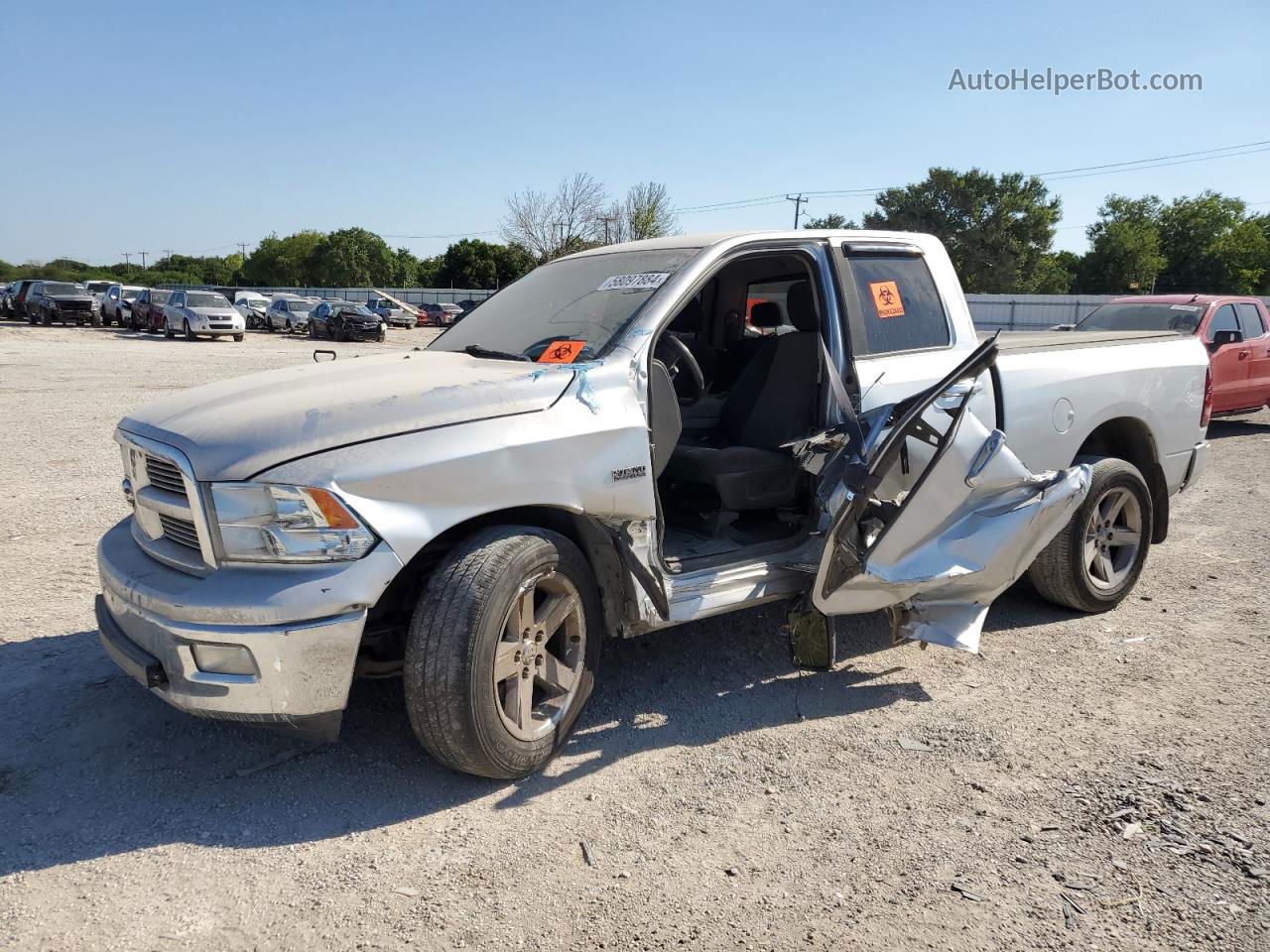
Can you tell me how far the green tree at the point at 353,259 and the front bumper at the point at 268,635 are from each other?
290 ft

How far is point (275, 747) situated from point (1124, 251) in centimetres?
7087

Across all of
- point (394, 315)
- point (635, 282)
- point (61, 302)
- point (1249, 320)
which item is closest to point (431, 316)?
point (394, 315)

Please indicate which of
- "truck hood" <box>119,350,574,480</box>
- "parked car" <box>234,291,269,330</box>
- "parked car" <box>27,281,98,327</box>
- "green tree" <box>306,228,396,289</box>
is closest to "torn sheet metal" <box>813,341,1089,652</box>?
"truck hood" <box>119,350,574,480</box>

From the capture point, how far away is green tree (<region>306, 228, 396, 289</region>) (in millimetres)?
86000

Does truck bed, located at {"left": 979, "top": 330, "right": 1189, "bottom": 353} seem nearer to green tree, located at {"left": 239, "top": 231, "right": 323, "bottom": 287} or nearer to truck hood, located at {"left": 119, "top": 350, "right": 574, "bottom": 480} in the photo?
truck hood, located at {"left": 119, "top": 350, "right": 574, "bottom": 480}

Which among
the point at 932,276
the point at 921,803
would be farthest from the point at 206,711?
the point at 932,276

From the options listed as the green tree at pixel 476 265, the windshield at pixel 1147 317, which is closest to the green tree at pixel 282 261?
the green tree at pixel 476 265

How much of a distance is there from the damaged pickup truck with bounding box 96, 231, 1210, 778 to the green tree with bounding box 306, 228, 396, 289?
285ft

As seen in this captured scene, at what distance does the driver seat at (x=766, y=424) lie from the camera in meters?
4.38

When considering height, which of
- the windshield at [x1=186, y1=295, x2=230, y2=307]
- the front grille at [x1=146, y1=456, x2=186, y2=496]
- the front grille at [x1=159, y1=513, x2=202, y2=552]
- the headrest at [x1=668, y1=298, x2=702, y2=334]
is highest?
the windshield at [x1=186, y1=295, x2=230, y2=307]

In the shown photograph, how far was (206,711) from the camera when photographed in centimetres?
294

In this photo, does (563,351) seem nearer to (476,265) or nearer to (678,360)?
(678,360)

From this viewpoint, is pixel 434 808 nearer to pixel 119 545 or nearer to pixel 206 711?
pixel 206 711

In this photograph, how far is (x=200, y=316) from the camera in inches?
1228
